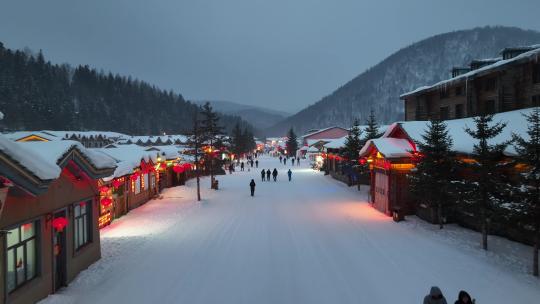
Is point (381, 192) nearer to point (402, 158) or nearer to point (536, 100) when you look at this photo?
point (402, 158)

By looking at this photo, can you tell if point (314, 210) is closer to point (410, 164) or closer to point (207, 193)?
point (410, 164)

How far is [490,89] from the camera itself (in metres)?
26.1

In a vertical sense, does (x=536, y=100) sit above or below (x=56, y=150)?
above

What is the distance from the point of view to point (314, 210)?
21.6 meters

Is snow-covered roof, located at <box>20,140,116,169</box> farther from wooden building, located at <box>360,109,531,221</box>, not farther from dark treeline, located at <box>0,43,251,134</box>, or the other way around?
dark treeline, located at <box>0,43,251,134</box>

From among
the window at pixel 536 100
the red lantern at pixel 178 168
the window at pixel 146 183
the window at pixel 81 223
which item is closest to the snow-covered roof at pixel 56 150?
the window at pixel 81 223

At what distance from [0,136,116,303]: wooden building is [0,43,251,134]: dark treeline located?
7420cm

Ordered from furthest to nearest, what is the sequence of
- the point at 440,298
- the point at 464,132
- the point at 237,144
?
1. the point at 237,144
2. the point at 464,132
3. the point at 440,298

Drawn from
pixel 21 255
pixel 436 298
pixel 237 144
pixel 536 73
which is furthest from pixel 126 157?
pixel 237 144

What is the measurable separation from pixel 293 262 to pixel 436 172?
8.23 metres

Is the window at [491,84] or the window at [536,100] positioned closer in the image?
the window at [536,100]

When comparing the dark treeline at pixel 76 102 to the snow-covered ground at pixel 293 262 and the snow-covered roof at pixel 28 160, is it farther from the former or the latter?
the snow-covered roof at pixel 28 160

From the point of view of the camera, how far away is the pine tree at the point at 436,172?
15.8 meters

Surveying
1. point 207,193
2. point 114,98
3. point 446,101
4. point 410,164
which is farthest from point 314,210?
point 114,98
